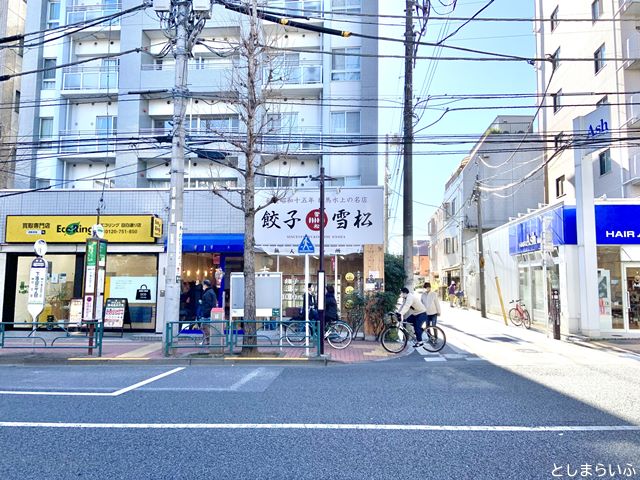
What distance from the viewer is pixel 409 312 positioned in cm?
1222

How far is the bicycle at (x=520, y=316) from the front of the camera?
18438 millimetres

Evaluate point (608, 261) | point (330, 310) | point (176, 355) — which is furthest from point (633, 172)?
point (176, 355)

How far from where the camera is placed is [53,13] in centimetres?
2436

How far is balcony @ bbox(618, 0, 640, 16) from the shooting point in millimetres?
19141

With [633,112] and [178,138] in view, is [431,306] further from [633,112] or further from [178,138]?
[633,112]

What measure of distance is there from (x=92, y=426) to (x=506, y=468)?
14.6 feet

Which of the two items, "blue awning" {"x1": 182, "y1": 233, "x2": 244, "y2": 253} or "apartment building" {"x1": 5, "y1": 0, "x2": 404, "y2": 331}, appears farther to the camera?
"apartment building" {"x1": 5, "y1": 0, "x2": 404, "y2": 331}

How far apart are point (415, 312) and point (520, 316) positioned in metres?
8.69

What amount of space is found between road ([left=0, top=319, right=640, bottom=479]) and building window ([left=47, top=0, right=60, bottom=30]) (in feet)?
69.9

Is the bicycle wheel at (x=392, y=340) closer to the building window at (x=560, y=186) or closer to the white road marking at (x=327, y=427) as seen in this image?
the white road marking at (x=327, y=427)

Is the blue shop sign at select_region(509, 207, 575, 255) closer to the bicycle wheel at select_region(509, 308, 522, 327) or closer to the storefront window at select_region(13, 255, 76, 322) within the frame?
the bicycle wheel at select_region(509, 308, 522, 327)

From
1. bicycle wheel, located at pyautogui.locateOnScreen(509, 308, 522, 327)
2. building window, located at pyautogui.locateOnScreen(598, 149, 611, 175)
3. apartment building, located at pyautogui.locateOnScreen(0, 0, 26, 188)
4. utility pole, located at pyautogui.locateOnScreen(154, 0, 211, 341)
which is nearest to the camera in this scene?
utility pole, located at pyautogui.locateOnScreen(154, 0, 211, 341)

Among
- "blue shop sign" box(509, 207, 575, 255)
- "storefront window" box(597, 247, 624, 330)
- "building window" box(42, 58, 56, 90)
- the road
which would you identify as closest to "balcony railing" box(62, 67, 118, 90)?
"building window" box(42, 58, 56, 90)

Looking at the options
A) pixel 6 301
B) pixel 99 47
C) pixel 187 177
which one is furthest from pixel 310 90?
pixel 6 301
